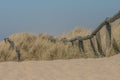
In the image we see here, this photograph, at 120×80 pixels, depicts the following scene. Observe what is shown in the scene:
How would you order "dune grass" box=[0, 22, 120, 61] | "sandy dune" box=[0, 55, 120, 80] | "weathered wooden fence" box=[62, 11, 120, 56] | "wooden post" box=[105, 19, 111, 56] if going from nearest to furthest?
"sandy dune" box=[0, 55, 120, 80], "weathered wooden fence" box=[62, 11, 120, 56], "wooden post" box=[105, 19, 111, 56], "dune grass" box=[0, 22, 120, 61]

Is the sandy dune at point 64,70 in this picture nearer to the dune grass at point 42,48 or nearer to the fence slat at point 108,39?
the fence slat at point 108,39

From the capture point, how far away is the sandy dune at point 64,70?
8828mm

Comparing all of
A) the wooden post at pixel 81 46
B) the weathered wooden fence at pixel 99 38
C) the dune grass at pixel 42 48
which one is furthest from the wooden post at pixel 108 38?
the wooden post at pixel 81 46

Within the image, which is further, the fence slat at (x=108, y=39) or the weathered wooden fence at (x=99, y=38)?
the fence slat at (x=108, y=39)

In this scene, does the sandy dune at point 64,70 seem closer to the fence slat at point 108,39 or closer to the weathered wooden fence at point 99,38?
the fence slat at point 108,39

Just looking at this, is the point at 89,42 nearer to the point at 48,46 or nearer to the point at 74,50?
the point at 74,50

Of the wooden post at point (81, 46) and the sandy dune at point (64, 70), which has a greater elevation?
the wooden post at point (81, 46)

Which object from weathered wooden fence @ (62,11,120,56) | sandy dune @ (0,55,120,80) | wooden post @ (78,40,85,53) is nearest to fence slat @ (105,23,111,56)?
weathered wooden fence @ (62,11,120,56)

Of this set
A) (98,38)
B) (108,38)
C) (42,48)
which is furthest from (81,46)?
(108,38)

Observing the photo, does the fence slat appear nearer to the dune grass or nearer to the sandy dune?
the dune grass

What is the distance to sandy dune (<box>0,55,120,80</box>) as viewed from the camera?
29.0 ft

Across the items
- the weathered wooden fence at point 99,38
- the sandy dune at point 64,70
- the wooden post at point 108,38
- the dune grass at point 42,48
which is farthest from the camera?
the dune grass at point 42,48

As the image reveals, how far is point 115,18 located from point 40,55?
4.11 metres

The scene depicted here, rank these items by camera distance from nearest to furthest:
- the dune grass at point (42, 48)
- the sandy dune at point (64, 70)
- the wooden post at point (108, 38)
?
the sandy dune at point (64, 70) → the wooden post at point (108, 38) → the dune grass at point (42, 48)
